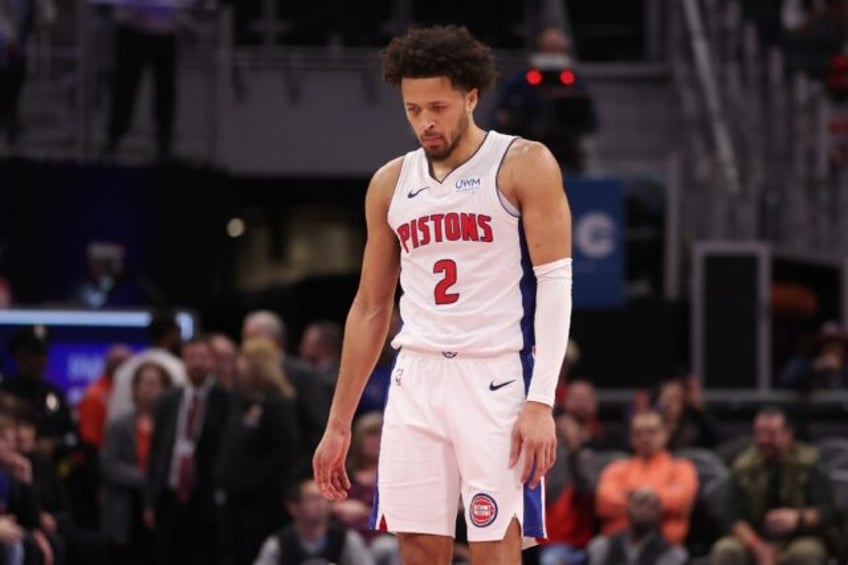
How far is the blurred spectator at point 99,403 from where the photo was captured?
13.0m

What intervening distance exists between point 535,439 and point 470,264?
0.57 meters

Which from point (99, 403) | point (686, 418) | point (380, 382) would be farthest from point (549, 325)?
point (99, 403)

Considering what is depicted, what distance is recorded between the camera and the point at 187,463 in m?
11.8

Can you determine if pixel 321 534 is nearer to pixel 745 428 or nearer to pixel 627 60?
pixel 745 428

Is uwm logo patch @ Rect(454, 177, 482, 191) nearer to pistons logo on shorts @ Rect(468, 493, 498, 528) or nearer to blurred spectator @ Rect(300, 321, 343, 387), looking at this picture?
pistons logo on shorts @ Rect(468, 493, 498, 528)

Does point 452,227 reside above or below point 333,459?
above

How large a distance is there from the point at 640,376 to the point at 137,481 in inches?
196

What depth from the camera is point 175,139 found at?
51.3 ft

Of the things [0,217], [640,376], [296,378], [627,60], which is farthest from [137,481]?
[627,60]

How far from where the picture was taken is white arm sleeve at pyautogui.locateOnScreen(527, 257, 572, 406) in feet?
19.0

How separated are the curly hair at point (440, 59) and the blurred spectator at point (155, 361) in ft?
21.1

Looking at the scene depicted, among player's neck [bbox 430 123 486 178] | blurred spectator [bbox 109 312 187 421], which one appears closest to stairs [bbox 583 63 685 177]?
blurred spectator [bbox 109 312 187 421]

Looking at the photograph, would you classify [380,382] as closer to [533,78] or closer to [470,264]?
[533,78]

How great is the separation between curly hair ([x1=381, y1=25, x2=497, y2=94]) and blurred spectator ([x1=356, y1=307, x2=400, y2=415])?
632cm
